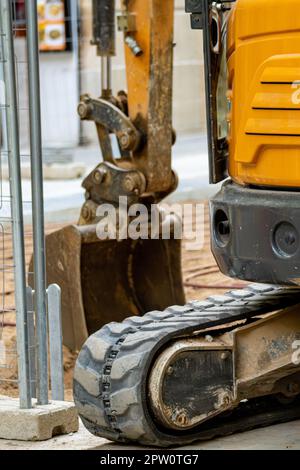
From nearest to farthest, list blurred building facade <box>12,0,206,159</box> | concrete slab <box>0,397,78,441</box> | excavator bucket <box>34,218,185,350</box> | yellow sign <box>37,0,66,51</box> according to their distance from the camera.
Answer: concrete slab <box>0,397,78,441</box> → excavator bucket <box>34,218,185,350</box> → blurred building facade <box>12,0,206,159</box> → yellow sign <box>37,0,66,51</box>

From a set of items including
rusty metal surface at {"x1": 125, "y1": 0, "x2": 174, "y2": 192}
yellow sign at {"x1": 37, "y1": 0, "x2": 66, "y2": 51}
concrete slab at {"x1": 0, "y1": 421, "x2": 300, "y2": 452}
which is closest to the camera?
concrete slab at {"x1": 0, "y1": 421, "x2": 300, "y2": 452}

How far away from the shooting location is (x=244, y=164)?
17.5ft

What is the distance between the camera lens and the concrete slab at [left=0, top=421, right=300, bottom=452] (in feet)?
18.7

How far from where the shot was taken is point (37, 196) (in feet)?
19.1

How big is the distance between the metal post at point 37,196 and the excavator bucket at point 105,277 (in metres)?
2.39

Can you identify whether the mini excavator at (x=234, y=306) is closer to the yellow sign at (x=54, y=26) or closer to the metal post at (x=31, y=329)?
the metal post at (x=31, y=329)

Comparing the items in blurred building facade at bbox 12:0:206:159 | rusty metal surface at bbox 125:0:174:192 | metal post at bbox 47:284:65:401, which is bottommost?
blurred building facade at bbox 12:0:206:159

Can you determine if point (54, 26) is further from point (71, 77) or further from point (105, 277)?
point (105, 277)

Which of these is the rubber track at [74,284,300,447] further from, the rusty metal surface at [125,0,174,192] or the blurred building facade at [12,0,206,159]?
the blurred building facade at [12,0,206,159]

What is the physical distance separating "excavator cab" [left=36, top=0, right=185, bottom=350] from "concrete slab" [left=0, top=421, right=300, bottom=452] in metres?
2.43

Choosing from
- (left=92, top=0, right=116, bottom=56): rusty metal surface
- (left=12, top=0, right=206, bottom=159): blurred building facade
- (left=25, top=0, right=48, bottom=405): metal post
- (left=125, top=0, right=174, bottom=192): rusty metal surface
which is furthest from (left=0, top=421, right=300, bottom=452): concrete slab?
(left=12, top=0, right=206, bottom=159): blurred building facade

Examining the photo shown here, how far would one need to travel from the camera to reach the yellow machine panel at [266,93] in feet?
16.7

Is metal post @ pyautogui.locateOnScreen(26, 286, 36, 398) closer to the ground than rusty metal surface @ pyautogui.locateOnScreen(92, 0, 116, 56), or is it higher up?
closer to the ground

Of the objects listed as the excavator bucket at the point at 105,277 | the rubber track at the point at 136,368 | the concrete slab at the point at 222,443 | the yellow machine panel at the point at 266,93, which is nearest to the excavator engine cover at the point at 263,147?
the yellow machine panel at the point at 266,93
